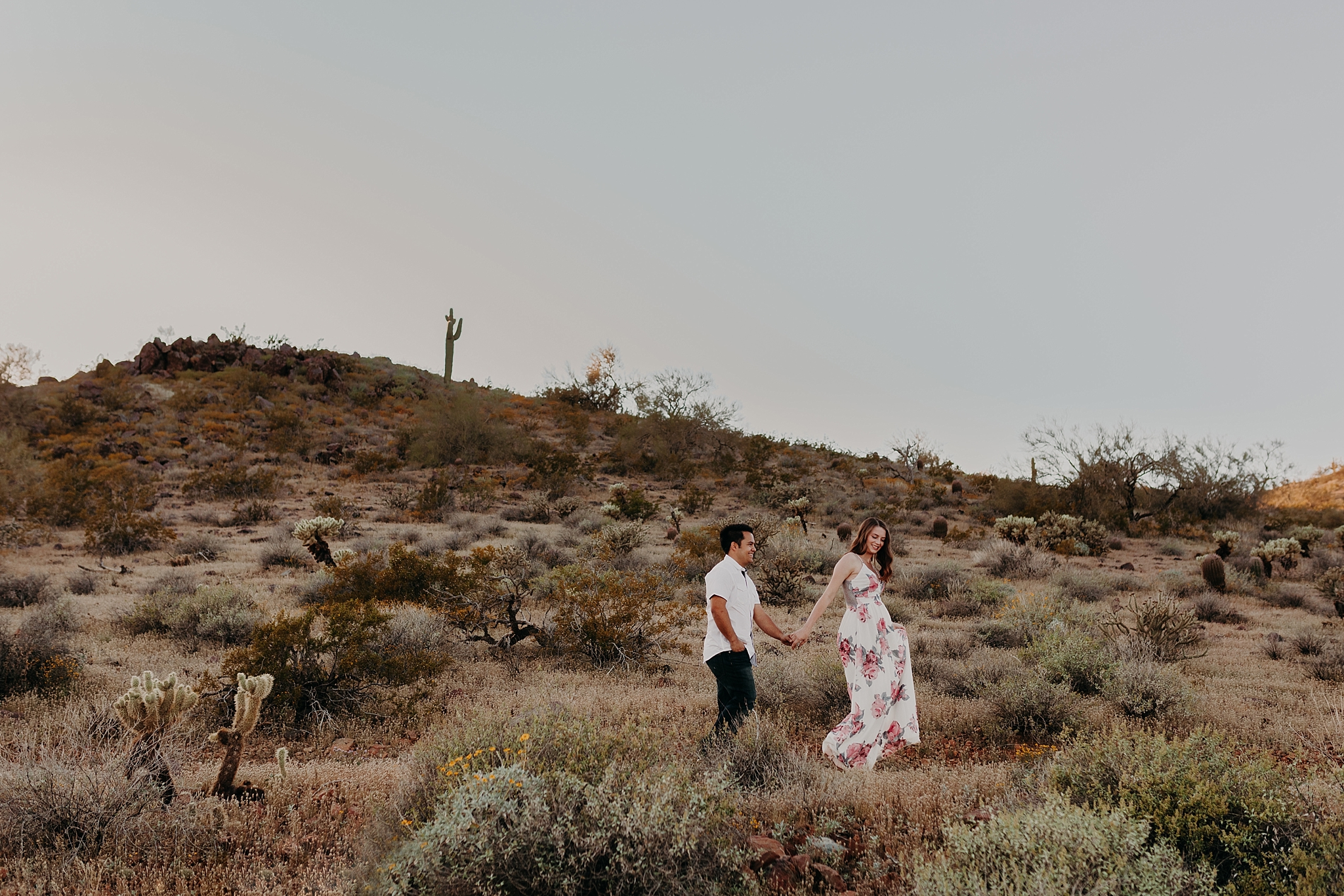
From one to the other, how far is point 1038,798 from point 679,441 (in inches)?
1093

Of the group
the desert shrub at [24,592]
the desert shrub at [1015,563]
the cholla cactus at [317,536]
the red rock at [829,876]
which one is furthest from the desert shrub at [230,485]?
the red rock at [829,876]

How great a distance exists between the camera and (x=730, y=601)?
4.80 metres

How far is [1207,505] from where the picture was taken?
22406 mm

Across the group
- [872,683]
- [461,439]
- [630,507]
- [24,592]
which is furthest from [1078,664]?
[461,439]

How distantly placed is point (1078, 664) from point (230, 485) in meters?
23.0

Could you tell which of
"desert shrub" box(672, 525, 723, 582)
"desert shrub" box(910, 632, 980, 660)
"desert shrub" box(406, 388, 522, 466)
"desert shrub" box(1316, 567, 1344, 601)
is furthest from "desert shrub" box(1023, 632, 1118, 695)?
"desert shrub" box(406, 388, 522, 466)

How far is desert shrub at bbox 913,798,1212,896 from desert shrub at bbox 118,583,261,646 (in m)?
8.27

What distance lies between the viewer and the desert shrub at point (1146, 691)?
6234mm

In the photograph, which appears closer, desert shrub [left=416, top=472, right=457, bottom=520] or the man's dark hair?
the man's dark hair

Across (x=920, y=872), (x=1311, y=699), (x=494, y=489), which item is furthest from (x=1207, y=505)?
(x=920, y=872)

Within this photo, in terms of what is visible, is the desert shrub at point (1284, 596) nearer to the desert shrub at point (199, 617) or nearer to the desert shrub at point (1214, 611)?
the desert shrub at point (1214, 611)

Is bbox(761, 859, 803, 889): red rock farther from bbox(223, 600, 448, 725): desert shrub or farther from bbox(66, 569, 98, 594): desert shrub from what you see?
bbox(66, 569, 98, 594): desert shrub

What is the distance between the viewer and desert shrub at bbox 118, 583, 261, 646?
827cm

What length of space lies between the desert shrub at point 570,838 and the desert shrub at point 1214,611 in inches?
440
